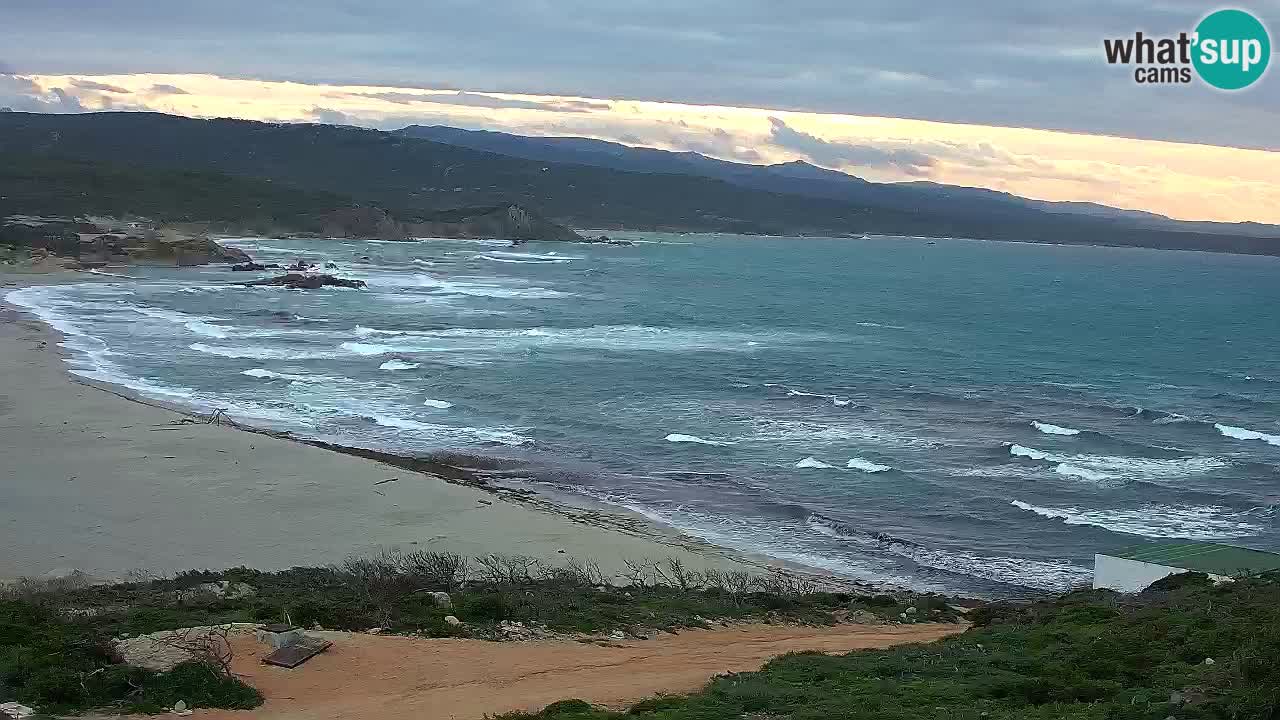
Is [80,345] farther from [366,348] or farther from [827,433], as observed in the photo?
[827,433]

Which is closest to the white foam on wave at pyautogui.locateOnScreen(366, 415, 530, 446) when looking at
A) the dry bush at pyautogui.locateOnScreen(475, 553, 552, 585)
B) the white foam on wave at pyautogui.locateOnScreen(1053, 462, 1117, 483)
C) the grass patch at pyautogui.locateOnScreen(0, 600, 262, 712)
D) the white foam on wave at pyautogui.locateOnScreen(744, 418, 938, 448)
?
the white foam on wave at pyautogui.locateOnScreen(744, 418, 938, 448)

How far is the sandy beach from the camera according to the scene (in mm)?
22578

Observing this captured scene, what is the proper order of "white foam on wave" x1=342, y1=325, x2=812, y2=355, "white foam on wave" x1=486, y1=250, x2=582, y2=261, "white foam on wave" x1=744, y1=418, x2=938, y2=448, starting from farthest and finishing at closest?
"white foam on wave" x1=486, y1=250, x2=582, y2=261, "white foam on wave" x1=342, y1=325, x2=812, y2=355, "white foam on wave" x1=744, y1=418, x2=938, y2=448

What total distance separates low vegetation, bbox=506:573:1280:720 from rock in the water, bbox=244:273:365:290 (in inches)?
2548

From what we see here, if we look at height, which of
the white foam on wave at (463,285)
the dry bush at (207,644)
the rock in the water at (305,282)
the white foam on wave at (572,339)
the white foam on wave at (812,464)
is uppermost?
the rock in the water at (305,282)

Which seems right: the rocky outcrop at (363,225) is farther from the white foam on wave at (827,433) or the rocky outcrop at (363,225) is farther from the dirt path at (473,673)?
the dirt path at (473,673)

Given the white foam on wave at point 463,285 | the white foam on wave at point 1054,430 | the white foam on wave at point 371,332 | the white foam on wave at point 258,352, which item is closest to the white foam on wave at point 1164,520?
the white foam on wave at point 1054,430

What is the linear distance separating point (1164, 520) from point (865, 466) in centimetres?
787

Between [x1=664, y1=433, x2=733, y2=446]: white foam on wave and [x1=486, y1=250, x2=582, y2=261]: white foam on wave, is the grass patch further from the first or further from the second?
[x1=486, y1=250, x2=582, y2=261]: white foam on wave

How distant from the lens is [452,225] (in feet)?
471

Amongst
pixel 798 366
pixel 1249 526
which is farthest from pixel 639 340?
pixel 1249 526

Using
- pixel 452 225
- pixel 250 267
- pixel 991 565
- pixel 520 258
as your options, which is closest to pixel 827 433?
pixel 991 565

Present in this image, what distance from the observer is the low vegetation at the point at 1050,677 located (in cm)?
1055

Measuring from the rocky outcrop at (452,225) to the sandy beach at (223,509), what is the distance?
329 ft
